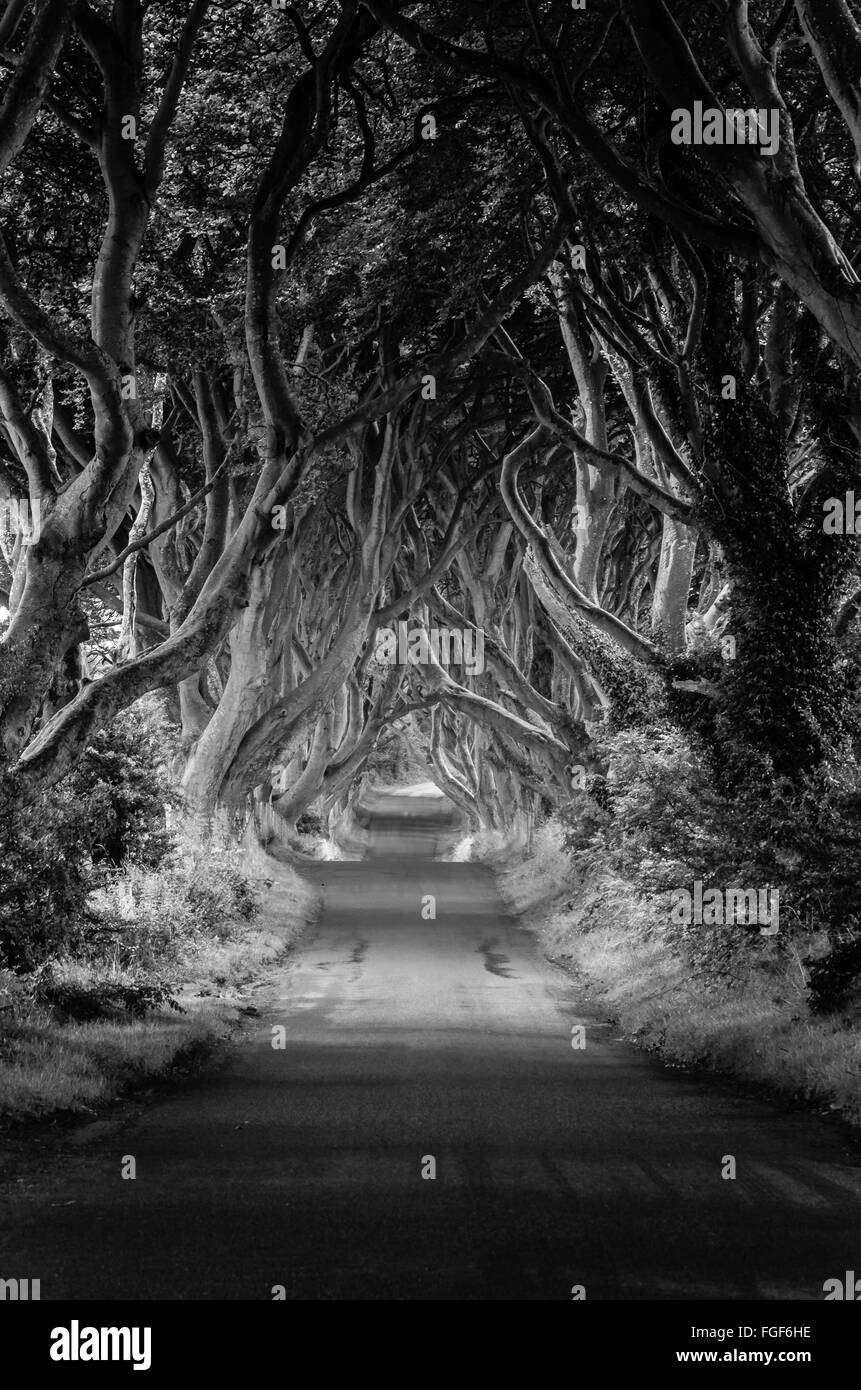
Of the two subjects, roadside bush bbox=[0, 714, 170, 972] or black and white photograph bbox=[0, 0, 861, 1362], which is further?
roadside bush bbox=[0, 714, 170, 972]

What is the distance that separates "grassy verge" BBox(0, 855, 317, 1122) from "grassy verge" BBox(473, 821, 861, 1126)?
3.92m

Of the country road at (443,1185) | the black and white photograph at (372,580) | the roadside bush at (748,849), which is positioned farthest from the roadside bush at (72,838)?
the roadside bush at (748,849)

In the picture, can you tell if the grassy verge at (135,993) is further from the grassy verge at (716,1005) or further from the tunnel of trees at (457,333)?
the grassy verge at (716,1005)

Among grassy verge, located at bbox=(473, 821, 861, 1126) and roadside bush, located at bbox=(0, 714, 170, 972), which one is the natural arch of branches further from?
grassy verge, located at bbox=(473, 821, 861, 1126)

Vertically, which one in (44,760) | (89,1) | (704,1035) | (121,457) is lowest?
(704,1035)

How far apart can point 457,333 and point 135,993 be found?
37.4 feet

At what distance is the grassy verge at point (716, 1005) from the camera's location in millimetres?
9312

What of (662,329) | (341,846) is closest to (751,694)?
(662,329)

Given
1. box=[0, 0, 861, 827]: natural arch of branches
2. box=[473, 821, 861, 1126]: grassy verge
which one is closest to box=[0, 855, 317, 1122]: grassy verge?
box=[0, 0, 861, 827]: natural arch of branches

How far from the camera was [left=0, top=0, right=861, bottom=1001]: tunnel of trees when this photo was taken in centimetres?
1097

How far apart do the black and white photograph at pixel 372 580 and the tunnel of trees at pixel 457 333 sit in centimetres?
6

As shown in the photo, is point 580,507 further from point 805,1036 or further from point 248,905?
point 805,1036

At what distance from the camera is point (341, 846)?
5050cm

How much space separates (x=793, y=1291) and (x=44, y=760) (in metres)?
7.77
